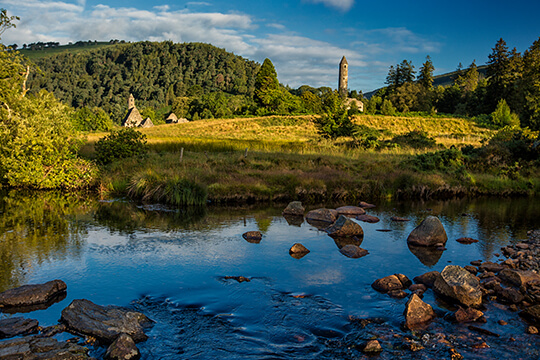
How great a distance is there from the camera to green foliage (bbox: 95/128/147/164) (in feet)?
77.0

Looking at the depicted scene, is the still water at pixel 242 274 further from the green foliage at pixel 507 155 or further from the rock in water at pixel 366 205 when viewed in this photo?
the green foliage at pixel 507 155

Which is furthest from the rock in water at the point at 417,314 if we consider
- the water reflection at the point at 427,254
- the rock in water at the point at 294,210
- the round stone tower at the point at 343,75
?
the round stone tower at the point at 343,75

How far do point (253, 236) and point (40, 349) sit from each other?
7.31 metres

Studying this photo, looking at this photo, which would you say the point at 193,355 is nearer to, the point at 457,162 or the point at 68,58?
the point at 457,162

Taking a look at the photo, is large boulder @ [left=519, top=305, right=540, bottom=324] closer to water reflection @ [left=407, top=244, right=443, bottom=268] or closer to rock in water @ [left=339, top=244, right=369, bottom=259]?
water reflection @ [left=407, top=244, right=443, bottom=268]

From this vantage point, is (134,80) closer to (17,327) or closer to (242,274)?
(242,274)

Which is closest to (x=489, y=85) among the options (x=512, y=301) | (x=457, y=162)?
(x=457, y=162)

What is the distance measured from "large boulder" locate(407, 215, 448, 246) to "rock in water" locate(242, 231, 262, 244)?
4.44 metres

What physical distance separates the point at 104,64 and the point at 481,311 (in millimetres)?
217150

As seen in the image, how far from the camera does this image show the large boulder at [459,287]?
24.2 ft

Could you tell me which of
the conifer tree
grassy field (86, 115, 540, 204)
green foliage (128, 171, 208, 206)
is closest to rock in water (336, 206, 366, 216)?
grassy field (86, 115, 540, 204)

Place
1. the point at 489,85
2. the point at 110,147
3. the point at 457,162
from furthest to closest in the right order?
1. the point at 489,85
2. the point at 457,162
3. the point at 110,147

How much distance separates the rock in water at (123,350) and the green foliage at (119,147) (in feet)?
62.6

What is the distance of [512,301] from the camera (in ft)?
24.9
